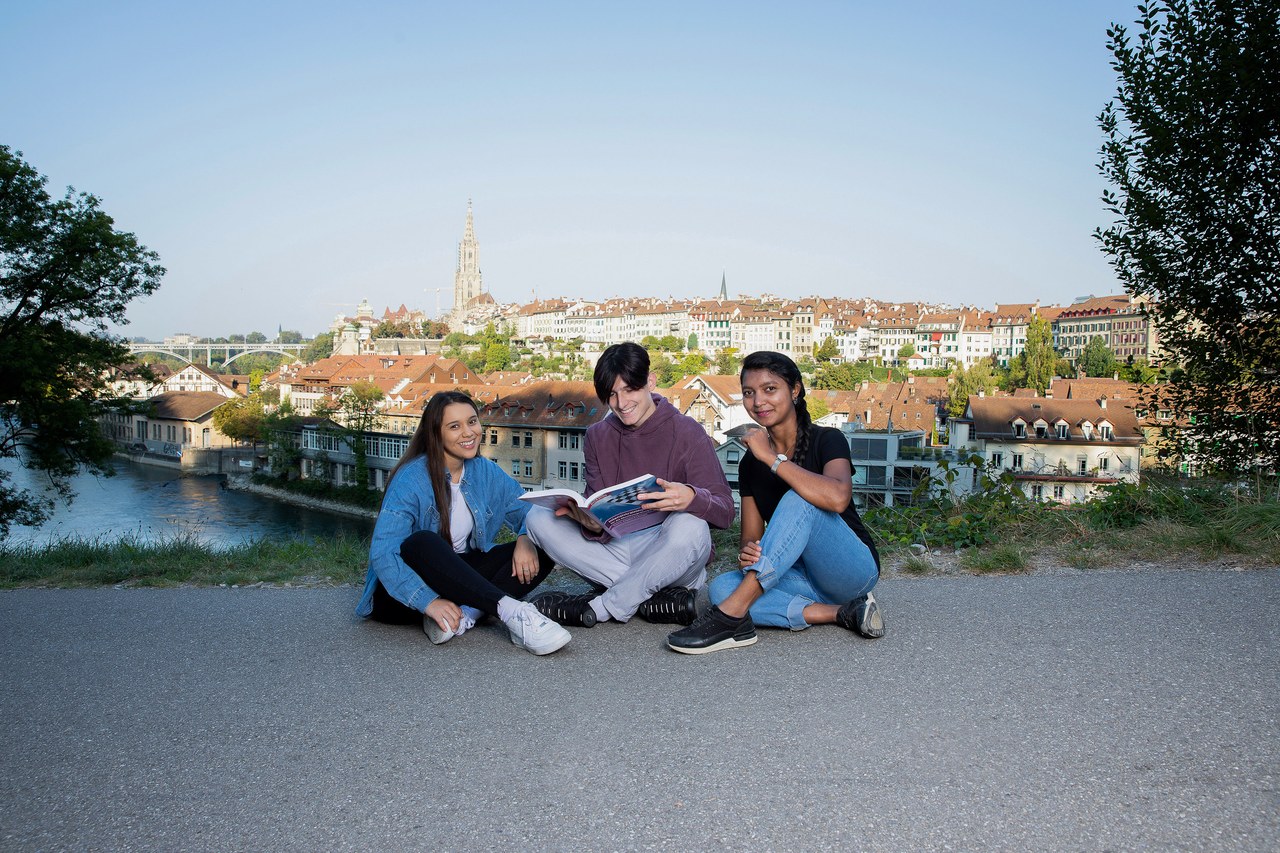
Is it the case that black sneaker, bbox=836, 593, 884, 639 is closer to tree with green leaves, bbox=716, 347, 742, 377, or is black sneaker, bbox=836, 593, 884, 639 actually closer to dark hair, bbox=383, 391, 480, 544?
dark hair, bbox=383, 391, 480, 544

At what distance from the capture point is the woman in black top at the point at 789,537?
3.38 metres

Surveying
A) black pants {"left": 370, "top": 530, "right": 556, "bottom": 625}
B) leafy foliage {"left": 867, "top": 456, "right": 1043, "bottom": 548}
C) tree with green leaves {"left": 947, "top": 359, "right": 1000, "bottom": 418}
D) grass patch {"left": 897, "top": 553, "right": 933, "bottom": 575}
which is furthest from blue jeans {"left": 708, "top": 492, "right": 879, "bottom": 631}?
tree with green leaves {"left": 947, "top": 359, "right": 1000, "bottom": 418}

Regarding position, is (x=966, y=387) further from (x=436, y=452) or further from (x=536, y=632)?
(x=536, y=632)

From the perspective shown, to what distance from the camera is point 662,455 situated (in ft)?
12.6

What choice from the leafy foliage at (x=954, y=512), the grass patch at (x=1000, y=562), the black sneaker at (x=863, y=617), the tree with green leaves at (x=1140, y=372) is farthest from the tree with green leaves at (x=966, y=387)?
the black sneaker at (x=863, y=617)

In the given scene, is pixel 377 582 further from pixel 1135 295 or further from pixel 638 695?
pixel 1135 295

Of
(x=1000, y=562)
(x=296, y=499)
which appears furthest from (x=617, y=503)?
(x=296, y=499)

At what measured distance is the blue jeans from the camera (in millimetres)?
3379

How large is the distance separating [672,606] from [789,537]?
625 millimetres

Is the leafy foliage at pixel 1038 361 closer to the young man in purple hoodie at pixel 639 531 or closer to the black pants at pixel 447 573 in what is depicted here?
the young man in purple hoodie at pixel 639 531

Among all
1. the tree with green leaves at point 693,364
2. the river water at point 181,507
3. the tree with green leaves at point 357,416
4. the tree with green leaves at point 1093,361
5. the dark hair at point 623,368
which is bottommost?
the river water at point 181,507

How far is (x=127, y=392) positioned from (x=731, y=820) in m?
20.0

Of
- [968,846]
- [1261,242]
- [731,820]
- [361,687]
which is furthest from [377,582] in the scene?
[1261,242]

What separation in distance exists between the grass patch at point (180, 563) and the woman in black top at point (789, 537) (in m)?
2.48
